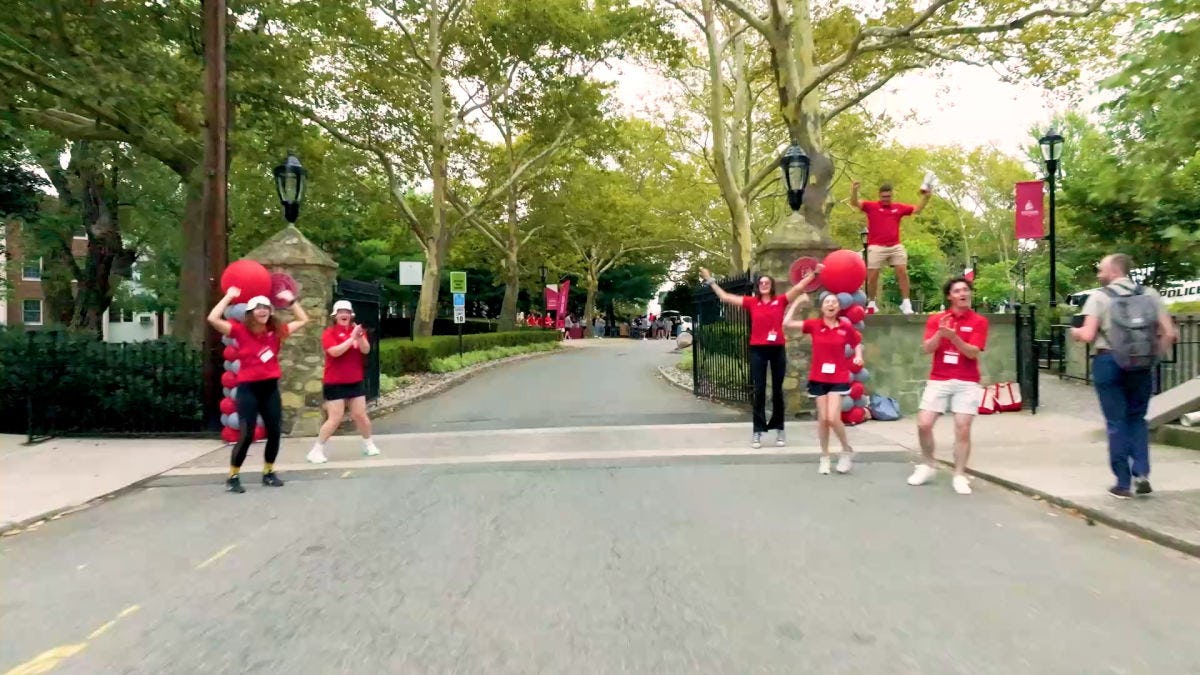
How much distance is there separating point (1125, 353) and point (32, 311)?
5807 centimetres

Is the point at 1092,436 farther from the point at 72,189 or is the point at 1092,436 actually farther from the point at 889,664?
the point at 72,189

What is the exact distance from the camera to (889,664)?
12.2 feet

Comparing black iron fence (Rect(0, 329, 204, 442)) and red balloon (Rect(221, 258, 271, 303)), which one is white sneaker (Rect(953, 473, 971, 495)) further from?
black iron fence (Rect(0, 329, 204, 442))

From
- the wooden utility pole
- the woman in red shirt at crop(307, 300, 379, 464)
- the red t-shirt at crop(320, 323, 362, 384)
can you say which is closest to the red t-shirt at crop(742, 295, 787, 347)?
the woman in red shirt at crop(307, 300, 379, 464)

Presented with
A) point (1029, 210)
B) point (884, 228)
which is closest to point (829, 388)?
point (884, 228)

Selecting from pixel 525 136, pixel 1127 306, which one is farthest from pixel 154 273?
pixel 1127 306

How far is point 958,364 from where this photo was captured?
7.24 m

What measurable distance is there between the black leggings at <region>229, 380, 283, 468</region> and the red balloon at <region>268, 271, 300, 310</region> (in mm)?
3036

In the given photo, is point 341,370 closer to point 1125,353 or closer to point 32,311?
point 1125,353

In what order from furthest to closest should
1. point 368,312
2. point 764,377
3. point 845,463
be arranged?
point 368,312
point 764,377
point 845,463

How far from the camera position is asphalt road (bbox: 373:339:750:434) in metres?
12.6

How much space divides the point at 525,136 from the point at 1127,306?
97.8ft

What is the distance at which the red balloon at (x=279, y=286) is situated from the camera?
35.2 ft

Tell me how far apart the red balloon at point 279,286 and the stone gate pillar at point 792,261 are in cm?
622
